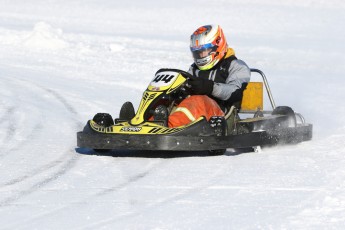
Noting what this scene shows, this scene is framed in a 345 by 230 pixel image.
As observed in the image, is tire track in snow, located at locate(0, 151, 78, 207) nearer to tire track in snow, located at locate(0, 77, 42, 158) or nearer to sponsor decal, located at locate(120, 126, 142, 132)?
sponsor decal, located at locate(120, 126, 142, 132)

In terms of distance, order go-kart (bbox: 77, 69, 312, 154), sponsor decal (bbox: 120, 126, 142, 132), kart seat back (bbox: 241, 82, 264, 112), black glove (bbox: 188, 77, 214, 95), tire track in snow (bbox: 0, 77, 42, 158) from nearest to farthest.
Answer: go-kart (bbox: 77, 69, 312, 154) < sponsor decal (bbox: 120, 126, 142, 132) < black glove (bbox: 188, 77, 214, 95) < tire track in snow (bbox: 0, 77, 42, 158) < kart seat back (bbox: 241, 82, 264, 112)

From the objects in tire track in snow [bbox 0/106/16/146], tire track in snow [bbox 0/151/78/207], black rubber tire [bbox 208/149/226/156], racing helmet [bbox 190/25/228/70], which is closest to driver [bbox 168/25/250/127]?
racing helmet [bbox 190/25/228/70]

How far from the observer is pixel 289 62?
68.5 ft

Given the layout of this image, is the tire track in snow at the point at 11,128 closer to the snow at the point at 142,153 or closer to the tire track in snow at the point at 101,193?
the snow at the point at 142,153

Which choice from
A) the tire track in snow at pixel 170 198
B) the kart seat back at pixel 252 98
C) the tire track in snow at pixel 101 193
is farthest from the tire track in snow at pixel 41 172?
the kart seat back at pixel 252 98

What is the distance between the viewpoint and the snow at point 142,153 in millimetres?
6340

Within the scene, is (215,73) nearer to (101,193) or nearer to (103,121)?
(103,121)

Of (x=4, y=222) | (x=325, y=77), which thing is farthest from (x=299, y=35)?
(x=4, y=222)

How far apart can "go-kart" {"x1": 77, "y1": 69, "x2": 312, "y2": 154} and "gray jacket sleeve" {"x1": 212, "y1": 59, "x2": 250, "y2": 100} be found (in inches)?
7.7

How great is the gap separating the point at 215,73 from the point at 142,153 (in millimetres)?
1347

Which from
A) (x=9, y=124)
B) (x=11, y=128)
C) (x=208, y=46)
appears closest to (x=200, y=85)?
(x=208, y=46)

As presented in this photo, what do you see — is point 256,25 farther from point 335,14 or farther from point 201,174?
point 201,174

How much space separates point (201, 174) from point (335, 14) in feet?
85.0

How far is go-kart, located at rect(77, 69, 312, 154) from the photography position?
8.70 meters
